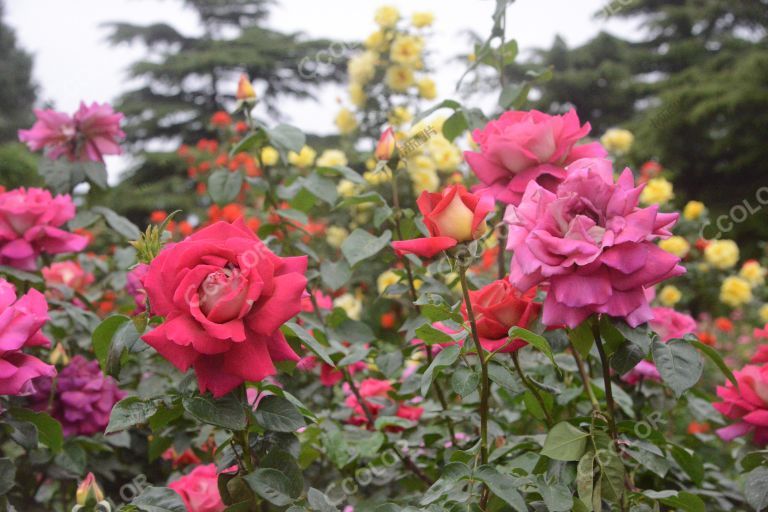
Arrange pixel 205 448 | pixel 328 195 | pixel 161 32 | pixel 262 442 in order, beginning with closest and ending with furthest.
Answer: pixel 262 442 → pixel 328 195 → pixel 205 448 → pixel 161 32

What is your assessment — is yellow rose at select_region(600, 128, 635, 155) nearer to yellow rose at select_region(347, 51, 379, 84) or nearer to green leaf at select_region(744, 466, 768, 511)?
yellow rose at select_region(347, 51, 379, 84)

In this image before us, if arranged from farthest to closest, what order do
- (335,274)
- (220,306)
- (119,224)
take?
(119,224)
(335,274)
(220,306)

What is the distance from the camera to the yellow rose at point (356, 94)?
3.06 meters

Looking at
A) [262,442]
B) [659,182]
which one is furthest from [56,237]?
[659,182]

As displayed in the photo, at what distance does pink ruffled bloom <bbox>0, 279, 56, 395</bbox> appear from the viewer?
2.78 ft

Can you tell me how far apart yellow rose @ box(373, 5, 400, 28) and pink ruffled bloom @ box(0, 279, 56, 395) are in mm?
2173

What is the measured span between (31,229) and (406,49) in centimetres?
187

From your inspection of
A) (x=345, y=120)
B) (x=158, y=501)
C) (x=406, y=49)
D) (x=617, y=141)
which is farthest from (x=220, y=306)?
(x=617, y=141)

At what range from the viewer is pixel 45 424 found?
1.01 metres

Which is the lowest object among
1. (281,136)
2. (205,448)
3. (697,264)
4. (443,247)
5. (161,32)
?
(697,264)

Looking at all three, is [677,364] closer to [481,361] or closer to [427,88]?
[481,361]

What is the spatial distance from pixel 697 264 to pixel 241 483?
4.33m

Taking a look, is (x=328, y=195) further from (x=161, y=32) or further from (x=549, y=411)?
(x=161, y=32)

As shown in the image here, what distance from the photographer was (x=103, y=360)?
3.29 ft
